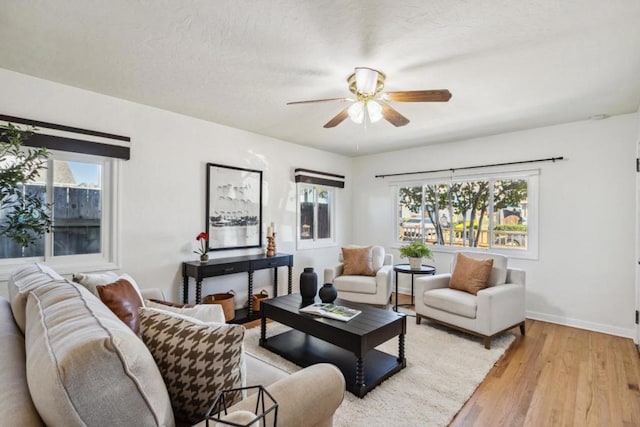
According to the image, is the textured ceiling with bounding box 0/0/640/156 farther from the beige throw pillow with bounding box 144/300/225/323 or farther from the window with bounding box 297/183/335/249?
the window with bounding box 297/183/335/249

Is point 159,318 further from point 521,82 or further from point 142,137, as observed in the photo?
point 521,82

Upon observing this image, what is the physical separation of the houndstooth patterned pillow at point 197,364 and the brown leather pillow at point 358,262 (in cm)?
338

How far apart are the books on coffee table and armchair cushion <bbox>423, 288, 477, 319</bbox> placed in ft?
3.93

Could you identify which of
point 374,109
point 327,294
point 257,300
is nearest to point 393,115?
point 374,109

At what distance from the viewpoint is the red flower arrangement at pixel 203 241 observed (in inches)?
142

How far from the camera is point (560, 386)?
7.86ft

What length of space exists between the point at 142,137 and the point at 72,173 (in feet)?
2.32

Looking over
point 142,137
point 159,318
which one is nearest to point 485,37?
point 159,318

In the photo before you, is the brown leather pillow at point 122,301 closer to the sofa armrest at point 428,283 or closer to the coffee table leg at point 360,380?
the coffee table leg at point 360,380

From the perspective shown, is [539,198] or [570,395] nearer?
[570,395]

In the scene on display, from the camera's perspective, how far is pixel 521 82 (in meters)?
2.69

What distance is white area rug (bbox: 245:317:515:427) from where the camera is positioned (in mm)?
2016

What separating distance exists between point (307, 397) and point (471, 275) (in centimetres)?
286

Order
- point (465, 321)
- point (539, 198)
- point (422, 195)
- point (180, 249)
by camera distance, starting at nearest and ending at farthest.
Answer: point (465, 321), point (180, 249), point (539, 198), point (422, 195)
